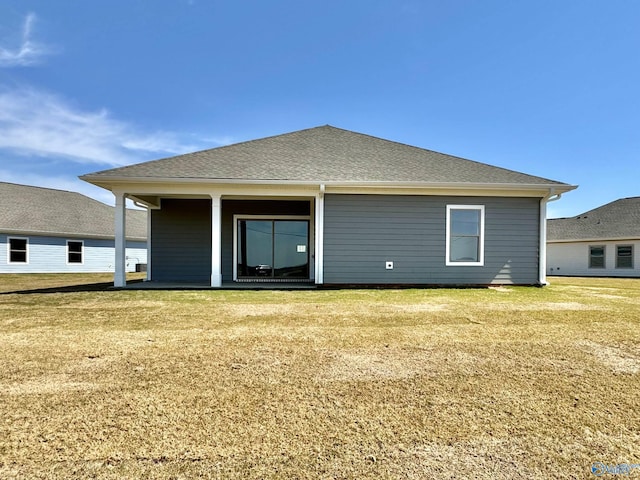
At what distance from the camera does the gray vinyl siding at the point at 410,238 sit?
9656 mm

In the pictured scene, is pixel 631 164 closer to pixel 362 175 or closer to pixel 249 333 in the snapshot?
pixel 362 175

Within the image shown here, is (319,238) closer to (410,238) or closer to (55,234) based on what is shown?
(410,238)

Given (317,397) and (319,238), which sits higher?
(319,238)

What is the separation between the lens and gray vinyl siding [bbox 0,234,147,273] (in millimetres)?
17078

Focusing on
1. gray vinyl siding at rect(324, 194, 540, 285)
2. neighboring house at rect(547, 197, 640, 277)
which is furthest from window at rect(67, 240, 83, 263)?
neighboring house at rect(547, 197, 640, 277)

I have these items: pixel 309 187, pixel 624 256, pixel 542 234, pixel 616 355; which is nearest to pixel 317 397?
pixel 616 355

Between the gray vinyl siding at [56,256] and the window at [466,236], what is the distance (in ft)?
62.3

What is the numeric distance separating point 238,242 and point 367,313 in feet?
21.9

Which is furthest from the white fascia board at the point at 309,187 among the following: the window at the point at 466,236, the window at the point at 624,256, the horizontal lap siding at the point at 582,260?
the window at the point at 624,256

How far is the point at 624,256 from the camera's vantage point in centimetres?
1981

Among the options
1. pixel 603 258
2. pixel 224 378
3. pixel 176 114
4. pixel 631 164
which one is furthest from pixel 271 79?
pixel 631 164

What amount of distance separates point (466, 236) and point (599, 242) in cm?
1700

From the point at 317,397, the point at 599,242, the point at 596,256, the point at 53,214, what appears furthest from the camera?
the point at 596,256

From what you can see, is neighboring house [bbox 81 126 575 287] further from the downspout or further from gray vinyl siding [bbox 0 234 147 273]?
gray vinyl siding [bbox 0 234 147 273]
